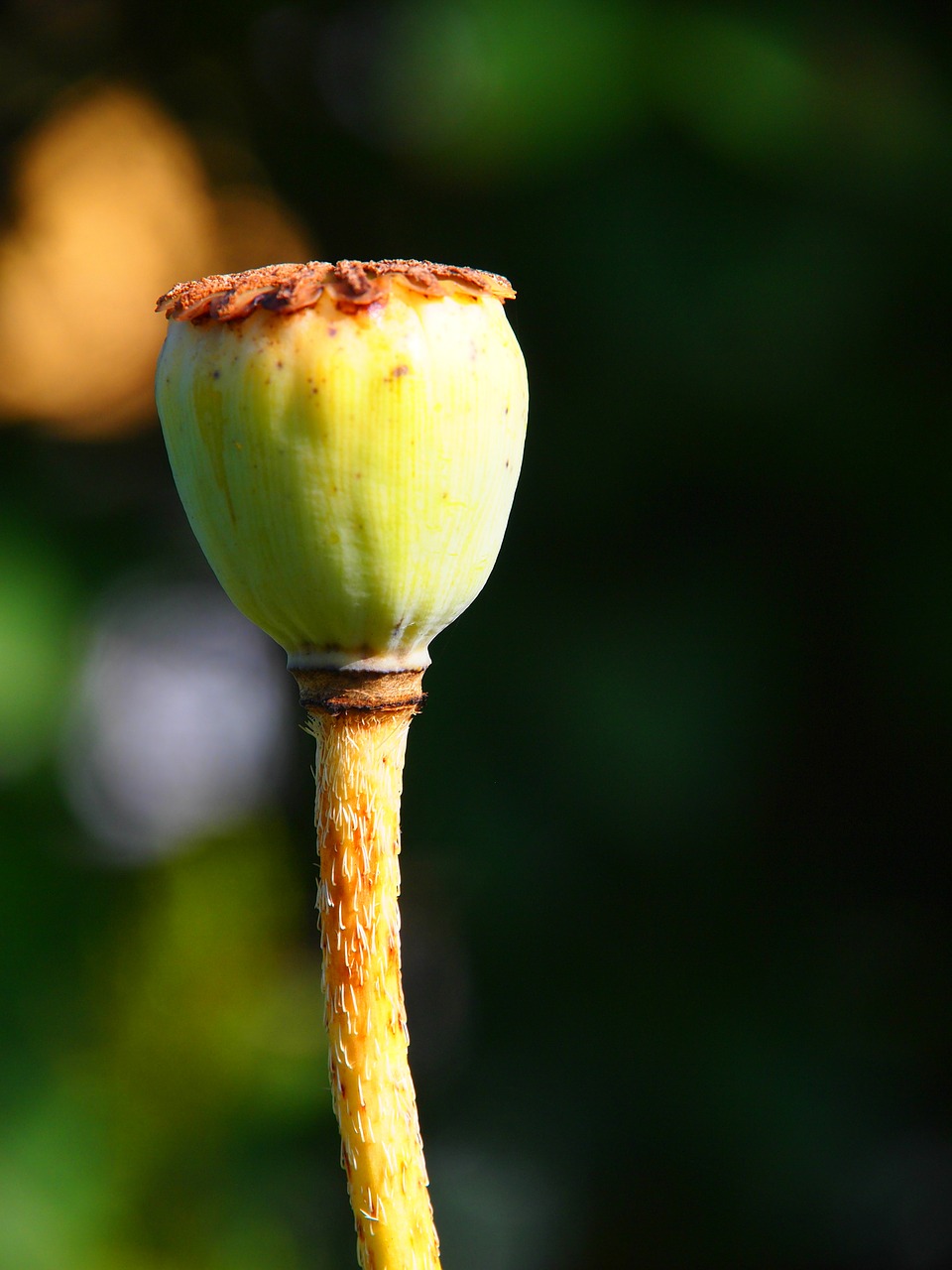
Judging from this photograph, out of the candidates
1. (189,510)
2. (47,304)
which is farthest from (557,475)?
(189,510)

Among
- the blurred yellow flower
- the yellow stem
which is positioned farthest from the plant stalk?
the blurred yellow flower

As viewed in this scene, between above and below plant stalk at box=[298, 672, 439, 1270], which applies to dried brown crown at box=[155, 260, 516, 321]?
above

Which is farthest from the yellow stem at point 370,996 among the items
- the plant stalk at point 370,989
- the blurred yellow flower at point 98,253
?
the blurred yellow flower at point 98,253

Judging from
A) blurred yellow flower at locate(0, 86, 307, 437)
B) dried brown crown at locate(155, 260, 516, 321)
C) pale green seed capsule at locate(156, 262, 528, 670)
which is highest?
blurred yellow flower at locate(0, 86, 307, 437)

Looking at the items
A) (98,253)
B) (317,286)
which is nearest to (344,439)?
(317,286)

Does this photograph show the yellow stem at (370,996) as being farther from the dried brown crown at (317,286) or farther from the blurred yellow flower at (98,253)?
the blurred yellow flower at (98,253)

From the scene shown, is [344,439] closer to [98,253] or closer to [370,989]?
[370,989]

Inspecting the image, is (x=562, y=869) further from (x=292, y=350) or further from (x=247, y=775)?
(x=292, y=350)

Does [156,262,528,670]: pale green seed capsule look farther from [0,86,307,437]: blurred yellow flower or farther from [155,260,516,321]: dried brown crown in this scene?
[0,86,307,437]: blurred yellow flower
